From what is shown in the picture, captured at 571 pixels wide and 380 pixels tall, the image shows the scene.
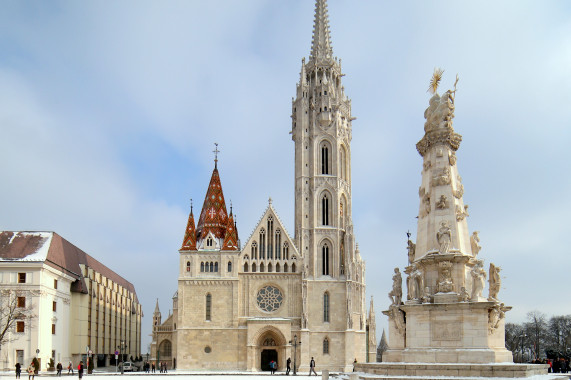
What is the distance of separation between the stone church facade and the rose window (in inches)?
3.4

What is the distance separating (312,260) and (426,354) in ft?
122

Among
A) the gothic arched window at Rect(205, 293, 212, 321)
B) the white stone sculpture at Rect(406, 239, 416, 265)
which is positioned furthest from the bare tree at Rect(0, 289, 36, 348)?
the white stone sculpture at Rect(406, 239, 416, 265)

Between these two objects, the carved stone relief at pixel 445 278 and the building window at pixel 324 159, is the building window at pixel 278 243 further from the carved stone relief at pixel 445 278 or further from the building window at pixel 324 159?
the carved stone relief at pixel 445 278

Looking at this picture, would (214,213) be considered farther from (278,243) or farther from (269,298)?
(269,298)

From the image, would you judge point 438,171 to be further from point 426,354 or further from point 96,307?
point 96,307

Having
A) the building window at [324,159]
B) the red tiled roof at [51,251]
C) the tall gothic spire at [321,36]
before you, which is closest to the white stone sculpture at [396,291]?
the red tiled roof at [51,251]

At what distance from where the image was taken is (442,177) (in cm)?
2384

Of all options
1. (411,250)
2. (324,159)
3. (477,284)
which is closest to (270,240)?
(324,159)

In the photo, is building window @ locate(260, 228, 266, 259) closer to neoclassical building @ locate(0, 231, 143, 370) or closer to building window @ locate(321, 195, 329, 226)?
building window @ locate(321, 195, 329, 226)

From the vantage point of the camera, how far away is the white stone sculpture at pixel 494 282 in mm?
22344

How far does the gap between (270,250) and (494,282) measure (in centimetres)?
3765

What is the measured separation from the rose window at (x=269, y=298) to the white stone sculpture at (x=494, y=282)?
1450 inches

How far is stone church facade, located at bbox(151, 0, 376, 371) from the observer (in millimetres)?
56375

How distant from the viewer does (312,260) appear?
58.7 m
